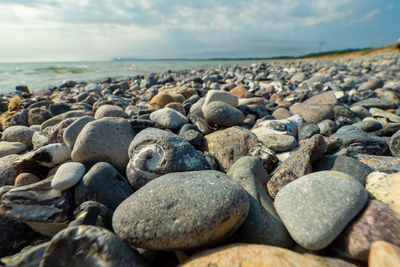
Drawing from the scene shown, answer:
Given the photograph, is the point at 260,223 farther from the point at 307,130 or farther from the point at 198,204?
the point at 307,130

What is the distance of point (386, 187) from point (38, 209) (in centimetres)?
259

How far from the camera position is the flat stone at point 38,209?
1529 millimetres

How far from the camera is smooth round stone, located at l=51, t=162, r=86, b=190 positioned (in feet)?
5.55

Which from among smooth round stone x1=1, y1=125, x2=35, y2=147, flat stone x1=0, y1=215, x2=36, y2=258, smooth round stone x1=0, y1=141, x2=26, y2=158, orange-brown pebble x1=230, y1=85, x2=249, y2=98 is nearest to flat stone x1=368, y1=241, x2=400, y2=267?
flat stone x1=0, y1=215, x2=36, y2=258

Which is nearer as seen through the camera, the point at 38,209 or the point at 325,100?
the point at 38,209

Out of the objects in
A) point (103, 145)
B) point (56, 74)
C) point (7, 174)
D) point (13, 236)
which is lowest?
point (56, 74)

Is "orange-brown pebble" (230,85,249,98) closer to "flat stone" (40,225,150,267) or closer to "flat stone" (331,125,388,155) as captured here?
"flat stone" (331,125,388,155)

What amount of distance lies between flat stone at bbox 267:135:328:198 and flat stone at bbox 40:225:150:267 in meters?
1.18

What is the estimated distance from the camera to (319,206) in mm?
1308

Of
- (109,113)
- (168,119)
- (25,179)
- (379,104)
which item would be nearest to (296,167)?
(168,119)

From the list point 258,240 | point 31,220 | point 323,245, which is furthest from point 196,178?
point 31,220

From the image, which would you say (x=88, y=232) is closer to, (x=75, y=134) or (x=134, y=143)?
(x=134, y=143)

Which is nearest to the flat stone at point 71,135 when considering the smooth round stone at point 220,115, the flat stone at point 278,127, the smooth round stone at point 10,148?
the smooth round stone at point 10,148

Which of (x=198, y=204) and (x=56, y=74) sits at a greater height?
(x=198, y=204)
